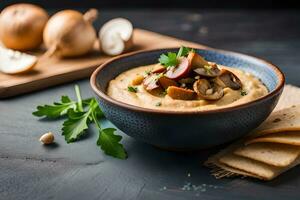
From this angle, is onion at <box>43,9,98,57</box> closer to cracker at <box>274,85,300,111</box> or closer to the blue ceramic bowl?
the blue ceramic bowl

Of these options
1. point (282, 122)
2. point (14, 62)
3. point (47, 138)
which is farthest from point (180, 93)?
point (14, 62)

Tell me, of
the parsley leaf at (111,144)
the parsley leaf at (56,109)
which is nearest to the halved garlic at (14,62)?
the parsley leaf at (56,109)

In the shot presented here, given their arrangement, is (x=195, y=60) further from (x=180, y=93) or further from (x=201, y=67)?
(x=180, y=93)

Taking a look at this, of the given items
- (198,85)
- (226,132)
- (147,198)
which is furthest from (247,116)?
(147,198)

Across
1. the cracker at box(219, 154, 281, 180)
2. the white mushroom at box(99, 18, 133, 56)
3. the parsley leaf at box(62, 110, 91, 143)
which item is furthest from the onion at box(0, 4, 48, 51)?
the cracker at box(219, 154, 281, 180)

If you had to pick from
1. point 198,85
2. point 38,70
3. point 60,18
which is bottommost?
point 38,70

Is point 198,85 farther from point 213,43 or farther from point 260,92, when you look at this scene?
point 213,43
